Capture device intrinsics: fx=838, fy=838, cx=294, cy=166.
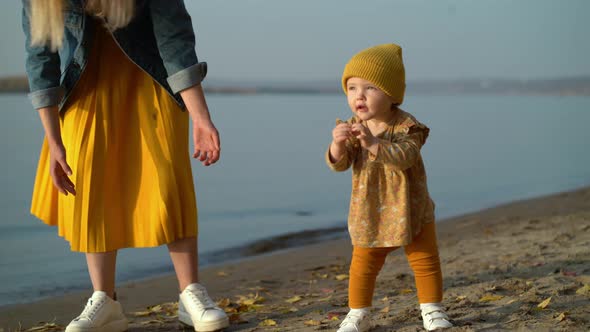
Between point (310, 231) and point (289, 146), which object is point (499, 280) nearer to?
point (310, 231)

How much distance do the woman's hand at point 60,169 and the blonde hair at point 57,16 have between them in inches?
16.8

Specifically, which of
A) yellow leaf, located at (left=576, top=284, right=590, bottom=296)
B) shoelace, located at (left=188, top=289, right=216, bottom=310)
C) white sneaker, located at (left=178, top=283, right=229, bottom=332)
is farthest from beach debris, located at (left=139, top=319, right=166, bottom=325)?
yellow leaf, located at (left=576, top=284, right=590, bottom=296)

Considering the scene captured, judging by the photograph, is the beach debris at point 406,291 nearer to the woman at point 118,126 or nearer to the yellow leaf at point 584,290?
the yellow leaf at point 584,290

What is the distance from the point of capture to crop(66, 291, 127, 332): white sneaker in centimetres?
365

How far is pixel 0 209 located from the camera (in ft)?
28.7

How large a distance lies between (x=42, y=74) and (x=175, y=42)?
582 millimetres

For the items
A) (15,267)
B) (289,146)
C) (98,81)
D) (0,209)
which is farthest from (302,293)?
(289,146)

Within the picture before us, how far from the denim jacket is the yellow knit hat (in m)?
0.69

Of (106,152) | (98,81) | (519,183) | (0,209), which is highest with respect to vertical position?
(98,81)

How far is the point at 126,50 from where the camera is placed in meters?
3.56

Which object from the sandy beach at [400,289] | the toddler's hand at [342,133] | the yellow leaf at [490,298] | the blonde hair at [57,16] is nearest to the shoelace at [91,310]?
the sandy beach at [400,289]

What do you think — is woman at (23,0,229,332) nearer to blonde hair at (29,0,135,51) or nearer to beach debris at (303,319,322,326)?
blonde hair at (29,0,135,51)

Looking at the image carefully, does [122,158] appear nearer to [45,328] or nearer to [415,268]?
[45,328]

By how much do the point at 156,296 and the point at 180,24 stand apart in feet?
7.15
